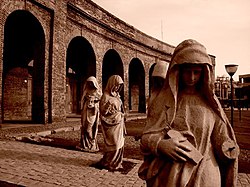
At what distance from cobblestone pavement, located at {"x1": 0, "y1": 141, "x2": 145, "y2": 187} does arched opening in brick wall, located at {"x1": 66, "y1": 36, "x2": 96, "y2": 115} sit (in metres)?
11.4

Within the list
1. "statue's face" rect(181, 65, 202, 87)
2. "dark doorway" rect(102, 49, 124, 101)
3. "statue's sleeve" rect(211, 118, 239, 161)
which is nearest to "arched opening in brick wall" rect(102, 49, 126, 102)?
"dark doorway" rect(102, 49, 124, 101)

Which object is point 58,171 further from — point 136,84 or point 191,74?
point 136,84

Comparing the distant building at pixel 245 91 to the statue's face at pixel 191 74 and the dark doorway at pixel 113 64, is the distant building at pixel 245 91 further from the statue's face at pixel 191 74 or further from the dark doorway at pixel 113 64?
the statue's face at pixel 191 74

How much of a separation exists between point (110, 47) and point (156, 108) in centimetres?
1739

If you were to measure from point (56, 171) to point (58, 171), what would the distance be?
0.04m

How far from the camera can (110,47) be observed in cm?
1861

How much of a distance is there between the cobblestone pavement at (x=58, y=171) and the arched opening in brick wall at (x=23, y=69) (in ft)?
24.0

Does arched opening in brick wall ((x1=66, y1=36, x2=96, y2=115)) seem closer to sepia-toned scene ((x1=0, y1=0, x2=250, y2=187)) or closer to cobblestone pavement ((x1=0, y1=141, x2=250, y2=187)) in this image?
sepia-toned scene ((x1=0, y1=0, x2=250, y2=187))

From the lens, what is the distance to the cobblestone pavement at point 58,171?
3809mm

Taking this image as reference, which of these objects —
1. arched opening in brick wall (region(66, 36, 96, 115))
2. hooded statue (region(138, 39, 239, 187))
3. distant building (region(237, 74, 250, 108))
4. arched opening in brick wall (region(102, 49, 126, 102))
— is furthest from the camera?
distant building (region(237, 74, 250, 108))

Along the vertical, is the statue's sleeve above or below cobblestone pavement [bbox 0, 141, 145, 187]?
above

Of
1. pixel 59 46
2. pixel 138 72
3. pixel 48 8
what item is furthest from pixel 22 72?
pixel 138 72

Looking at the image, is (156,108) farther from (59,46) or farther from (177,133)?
(59,46)

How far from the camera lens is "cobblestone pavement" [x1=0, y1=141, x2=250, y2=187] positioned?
12.5 feet
